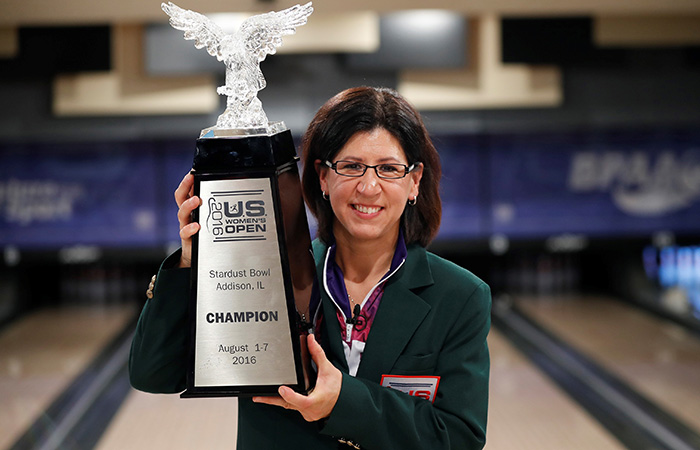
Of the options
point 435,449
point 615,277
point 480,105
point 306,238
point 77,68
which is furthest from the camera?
point 615,277

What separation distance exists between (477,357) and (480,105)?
4116mm

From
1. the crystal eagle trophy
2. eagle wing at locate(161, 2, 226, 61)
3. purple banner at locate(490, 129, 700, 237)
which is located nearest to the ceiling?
purple banner at locate(490, 129, 700, 237)

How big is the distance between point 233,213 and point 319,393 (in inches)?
11.3

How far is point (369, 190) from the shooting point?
1.08 meters

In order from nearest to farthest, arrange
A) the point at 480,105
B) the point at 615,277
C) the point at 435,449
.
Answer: the point at 435,449 < the point at 480,105 < the point at 615,277

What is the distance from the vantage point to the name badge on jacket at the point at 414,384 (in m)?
1.12

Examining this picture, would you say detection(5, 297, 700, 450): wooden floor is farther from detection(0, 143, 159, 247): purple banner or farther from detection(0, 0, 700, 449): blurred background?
detection(0, 143, 159, 247): purple banner

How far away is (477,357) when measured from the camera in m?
1.14

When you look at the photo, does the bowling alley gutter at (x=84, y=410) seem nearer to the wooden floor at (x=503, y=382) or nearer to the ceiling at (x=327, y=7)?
the wooden floor at (x=503, y=382)

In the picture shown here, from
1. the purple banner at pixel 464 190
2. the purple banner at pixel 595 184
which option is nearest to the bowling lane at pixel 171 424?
the purple banner at pixel 464 190

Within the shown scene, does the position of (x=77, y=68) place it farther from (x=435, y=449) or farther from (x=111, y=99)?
(x=435, y=449)

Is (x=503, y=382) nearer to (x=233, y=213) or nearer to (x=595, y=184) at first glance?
(x=595, y=184)

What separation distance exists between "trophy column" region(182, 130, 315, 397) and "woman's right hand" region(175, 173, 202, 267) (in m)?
0.01

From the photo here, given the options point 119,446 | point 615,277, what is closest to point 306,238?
point 119,446
